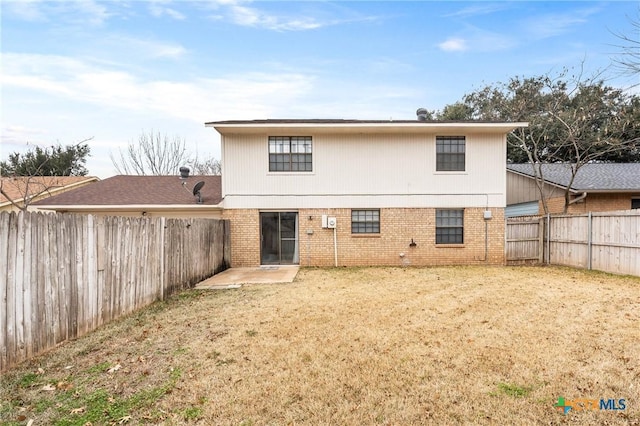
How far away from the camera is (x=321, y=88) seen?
18.3 m

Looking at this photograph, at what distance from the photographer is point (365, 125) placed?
1088cm

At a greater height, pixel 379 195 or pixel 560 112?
pixel 560 112

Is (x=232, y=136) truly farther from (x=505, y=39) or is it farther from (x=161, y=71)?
(x=505, y=39)

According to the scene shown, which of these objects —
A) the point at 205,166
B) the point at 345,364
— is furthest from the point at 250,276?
the point at 205,166

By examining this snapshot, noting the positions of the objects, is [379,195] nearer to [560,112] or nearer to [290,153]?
[290,153]

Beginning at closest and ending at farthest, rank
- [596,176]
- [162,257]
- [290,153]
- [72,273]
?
1. [72,273]
2. [162,257]
3. [290,153]
4. [596,176]

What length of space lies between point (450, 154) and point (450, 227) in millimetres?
2665

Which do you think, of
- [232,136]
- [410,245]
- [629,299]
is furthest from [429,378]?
[232,136]

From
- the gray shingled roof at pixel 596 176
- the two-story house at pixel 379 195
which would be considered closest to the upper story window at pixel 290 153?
the two-story house at pixel 379 195

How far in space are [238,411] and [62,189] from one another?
72.5 ft

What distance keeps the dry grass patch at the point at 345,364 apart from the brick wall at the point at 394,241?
4.88m

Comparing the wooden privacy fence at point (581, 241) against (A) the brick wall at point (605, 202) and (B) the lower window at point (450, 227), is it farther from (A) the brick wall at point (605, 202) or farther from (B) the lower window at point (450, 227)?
(A) the brick wall at point (605, 202)

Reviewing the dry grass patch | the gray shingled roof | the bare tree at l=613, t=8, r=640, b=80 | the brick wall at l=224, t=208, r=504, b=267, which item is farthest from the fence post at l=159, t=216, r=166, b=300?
the gray shingled roof

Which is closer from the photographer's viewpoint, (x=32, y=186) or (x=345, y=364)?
(x=345, y=364)
